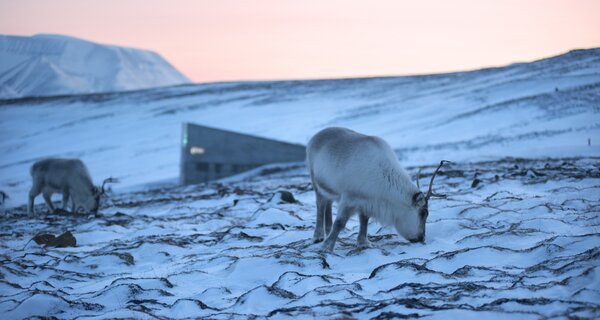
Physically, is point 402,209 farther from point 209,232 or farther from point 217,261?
point 209,232

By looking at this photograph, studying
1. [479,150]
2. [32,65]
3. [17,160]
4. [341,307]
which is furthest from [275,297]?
[32,65]

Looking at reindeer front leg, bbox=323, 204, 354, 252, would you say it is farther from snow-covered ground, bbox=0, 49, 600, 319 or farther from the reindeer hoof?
the reindeer hoof

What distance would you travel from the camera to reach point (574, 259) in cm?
457

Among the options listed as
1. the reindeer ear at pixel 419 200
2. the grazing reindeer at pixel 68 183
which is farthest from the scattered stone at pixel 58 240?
the reindeer ear at pixel 419 200

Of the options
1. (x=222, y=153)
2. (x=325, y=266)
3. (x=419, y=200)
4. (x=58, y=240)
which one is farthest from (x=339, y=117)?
(x=325, y=266)

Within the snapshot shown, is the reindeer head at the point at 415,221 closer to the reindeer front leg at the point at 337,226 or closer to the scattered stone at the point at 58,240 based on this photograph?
the reindeer front leg at the point at 337,226

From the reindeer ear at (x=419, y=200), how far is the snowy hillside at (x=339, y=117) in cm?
1165

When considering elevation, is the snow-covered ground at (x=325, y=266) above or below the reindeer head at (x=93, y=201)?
above

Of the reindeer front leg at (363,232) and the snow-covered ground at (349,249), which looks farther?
the reindeer front leg at (363,232)

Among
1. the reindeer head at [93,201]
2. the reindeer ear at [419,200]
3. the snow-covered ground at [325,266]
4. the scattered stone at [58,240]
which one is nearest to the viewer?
the snow-covered ground at [325,266]

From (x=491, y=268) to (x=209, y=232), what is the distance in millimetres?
4649

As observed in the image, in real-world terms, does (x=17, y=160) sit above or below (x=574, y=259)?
below

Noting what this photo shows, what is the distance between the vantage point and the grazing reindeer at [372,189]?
20.4 feet

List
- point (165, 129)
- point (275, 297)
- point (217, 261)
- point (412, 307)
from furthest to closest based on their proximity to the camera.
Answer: point (165, 129), point (217, 261), point (275, 297), point (412, 307)
